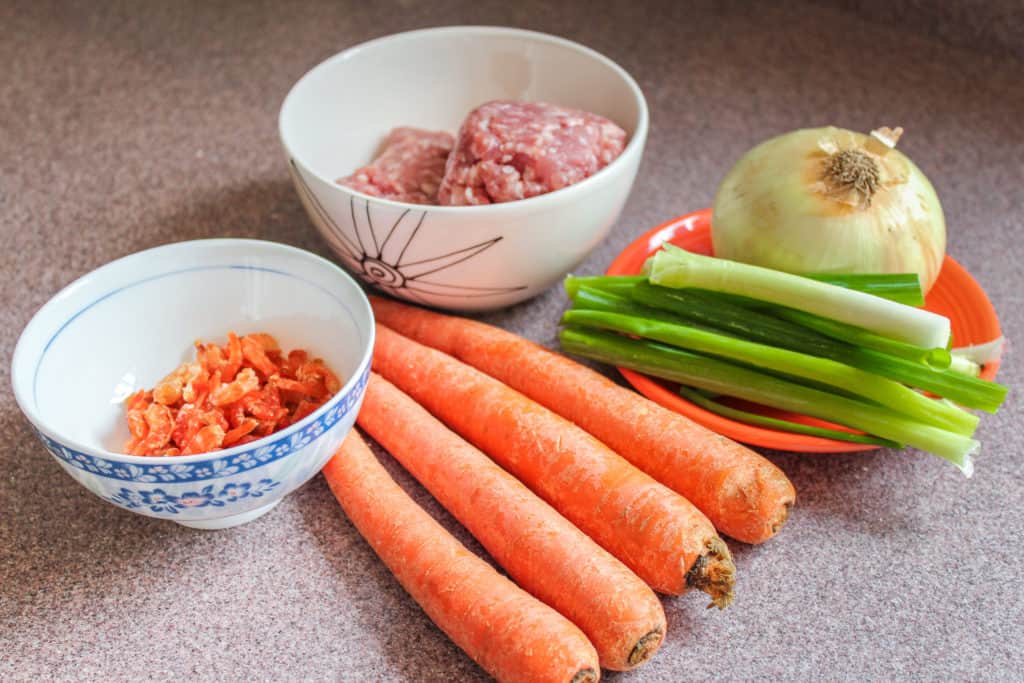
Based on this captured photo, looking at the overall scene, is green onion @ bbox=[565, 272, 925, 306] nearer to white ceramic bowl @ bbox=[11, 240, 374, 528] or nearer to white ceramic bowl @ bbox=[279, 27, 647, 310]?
white ceramic bowl @ bbox=[279, 27, 647, 310]

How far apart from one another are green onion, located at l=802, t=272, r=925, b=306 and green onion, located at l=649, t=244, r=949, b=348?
0.12 ft

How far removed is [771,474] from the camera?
35.9 inches

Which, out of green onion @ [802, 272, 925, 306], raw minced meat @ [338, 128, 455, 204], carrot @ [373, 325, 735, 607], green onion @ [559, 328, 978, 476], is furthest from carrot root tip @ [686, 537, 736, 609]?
raw minced meat @ [338, 128, 455, 204]

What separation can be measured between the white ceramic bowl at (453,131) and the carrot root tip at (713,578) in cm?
43

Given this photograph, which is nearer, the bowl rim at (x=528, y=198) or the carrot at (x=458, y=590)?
the carrot at (x=458, y=590)

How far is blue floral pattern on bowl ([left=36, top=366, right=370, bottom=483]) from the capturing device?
2.56 feet

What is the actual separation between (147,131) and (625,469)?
1.11m

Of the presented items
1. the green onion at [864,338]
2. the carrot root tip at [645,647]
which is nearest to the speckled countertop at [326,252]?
the carrot root tip at [645,647]

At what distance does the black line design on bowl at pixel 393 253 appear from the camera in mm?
1068

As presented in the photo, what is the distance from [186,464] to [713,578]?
479mm

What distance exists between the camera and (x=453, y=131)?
4.82ft

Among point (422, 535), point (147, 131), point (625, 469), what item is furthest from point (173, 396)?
point (147, 131)

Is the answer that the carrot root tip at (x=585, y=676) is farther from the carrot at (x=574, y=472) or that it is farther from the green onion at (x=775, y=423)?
the green onion at (x=775, y=423)

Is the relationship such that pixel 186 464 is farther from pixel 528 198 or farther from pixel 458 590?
pixel 528 198
